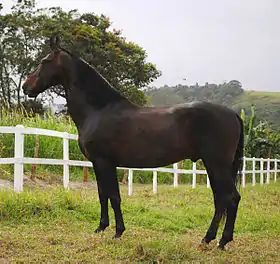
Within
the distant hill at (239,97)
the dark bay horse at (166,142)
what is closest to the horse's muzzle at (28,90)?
the dark bay horse at (166,142)

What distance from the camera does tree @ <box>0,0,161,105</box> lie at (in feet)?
72.9

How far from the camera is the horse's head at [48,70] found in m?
4.68

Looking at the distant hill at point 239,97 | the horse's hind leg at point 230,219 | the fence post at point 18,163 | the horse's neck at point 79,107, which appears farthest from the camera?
the distant hill at point 239,97

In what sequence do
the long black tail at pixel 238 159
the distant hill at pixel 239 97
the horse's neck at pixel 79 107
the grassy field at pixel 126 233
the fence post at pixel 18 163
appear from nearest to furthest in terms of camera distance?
the grassy field at pixel 126 233
the horse's neck at pixel 79 107
the long black tail at pixel 238 159
the fence post at pixel 18 163
the distant hill at pixel 239 97

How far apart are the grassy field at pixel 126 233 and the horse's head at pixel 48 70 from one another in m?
1.64

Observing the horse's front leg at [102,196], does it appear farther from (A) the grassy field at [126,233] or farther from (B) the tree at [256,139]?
(B) the tree at [256,139]

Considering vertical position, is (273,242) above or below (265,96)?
below

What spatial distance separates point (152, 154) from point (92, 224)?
1674 millimetres

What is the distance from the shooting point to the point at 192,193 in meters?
9.82

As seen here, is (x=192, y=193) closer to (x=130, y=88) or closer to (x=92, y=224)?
(x=92, y=224)

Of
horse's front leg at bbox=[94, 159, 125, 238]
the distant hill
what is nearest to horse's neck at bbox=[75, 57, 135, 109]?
horse's front leg at bbox=[94, 159, 125, 238]

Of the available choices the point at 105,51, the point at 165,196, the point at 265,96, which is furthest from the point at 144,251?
the point at 265,96

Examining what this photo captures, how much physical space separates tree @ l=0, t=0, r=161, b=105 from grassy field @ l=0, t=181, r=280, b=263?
50.3 ft

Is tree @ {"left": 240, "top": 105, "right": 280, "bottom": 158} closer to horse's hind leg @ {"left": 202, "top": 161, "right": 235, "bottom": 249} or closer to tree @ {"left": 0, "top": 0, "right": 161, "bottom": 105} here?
tree @ {"left": 0, "top": 0, "right": 161, "bottom": 105}
